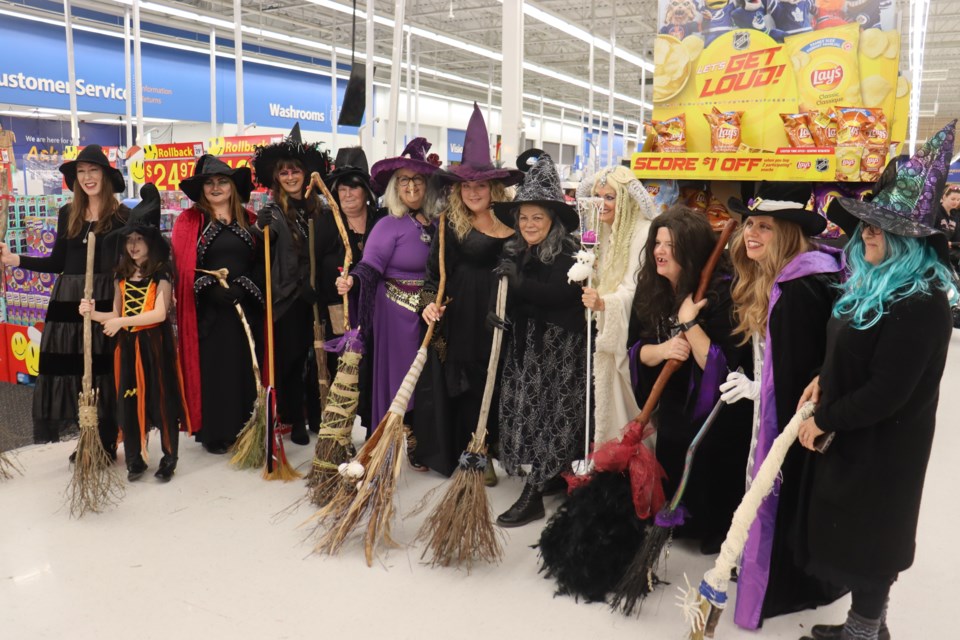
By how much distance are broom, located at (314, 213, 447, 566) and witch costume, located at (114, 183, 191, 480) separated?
3.77 ft

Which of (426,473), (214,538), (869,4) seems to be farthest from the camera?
(426,473)

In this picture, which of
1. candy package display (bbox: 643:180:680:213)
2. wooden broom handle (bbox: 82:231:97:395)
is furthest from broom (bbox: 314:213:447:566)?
candy package display (bbox: 643:180:680:213)

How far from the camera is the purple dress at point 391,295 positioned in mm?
3750

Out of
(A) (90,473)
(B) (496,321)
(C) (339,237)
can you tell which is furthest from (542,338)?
(A) (90,473)

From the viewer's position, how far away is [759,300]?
2.54m

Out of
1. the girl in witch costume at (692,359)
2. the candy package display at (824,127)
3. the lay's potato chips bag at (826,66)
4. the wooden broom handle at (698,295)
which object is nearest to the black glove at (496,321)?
the girl in witch costume at (692,359)

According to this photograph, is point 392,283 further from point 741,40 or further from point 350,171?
point 741,40

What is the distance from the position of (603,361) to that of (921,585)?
1.56 meters

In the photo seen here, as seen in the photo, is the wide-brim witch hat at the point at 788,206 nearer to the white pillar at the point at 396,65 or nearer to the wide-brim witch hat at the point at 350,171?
the wide-brim witch hat at the point at 350,171

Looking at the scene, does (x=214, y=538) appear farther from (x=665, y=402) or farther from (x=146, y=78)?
(x=146, y=78)

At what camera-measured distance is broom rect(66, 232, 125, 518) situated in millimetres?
3424

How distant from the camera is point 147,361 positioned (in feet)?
12.3

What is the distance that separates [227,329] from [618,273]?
86.0 inches

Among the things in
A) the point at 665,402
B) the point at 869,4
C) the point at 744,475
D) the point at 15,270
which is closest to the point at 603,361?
the point at 665,402
